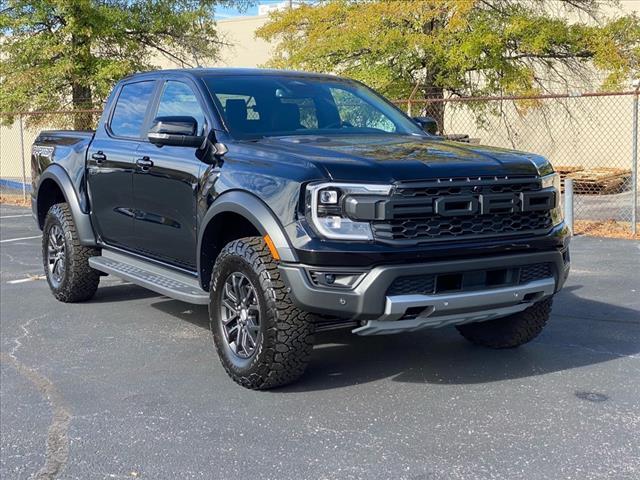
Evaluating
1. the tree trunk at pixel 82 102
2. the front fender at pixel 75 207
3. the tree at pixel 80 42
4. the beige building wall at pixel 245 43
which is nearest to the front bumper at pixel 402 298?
the front fender at pixel 75 207

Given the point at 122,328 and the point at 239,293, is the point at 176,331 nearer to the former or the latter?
the point at 122,328

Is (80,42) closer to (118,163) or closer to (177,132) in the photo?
(118,163)

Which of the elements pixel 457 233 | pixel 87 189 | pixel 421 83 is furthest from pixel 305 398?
pixel 421 83

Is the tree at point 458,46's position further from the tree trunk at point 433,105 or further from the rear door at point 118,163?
the rear door at point 118,163

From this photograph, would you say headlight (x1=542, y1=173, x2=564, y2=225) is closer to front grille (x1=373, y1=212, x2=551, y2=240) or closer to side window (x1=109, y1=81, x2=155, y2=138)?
front grille (x1=373, y1=212, x2=551, y2=240)

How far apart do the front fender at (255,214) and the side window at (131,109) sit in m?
1.64

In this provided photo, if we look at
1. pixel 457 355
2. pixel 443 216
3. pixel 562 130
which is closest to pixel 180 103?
pixel 443 216

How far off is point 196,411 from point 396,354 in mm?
1577

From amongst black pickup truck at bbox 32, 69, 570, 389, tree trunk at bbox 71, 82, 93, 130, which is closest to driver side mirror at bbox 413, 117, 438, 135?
black pickup truck at bbox 32, 69, 570, 389

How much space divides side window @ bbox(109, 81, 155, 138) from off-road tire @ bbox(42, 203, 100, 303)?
100 cm

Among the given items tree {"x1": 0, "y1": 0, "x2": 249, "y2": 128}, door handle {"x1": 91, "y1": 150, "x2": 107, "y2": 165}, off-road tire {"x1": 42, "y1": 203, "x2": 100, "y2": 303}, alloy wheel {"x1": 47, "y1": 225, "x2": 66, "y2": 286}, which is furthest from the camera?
tree {"x1": 0, "y1": 0, "x2": 249, "y2": 128}

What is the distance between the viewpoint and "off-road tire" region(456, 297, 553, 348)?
5234 millimetres

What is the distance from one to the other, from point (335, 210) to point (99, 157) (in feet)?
9.92

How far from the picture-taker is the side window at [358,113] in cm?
579
